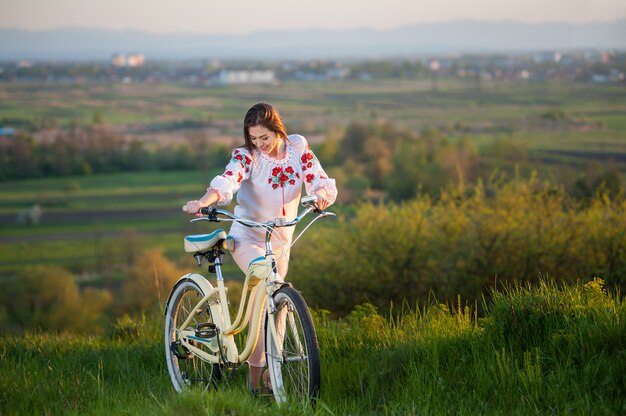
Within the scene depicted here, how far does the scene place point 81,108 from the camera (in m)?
115

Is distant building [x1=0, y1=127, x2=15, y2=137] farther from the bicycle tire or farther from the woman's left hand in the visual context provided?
the woman's left hand

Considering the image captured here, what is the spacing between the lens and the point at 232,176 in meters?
5.09

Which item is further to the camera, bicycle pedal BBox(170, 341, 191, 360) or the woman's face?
bicycle pedal BBox(170, 341, 191, 360)

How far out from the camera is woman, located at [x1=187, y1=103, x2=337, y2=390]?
16.5 ft

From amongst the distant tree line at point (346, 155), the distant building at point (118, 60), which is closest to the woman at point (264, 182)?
the distant tree line at point (346, 155)

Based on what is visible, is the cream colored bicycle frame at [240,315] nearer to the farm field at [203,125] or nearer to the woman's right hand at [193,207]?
the woman's right hand at [193,207]

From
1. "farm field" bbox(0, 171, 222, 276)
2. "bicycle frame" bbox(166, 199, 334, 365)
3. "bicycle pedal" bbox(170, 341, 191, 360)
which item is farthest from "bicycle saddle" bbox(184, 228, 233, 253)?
"farm field" bbox(0, 171, 222, 276)

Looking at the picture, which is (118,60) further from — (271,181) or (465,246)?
(271,181)

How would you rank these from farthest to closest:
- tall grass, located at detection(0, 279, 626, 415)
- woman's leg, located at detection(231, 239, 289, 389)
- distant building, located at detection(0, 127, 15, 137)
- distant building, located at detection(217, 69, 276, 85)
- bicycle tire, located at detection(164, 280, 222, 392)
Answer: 1. distant building, located at detection(217, 69, 276, 85)
2. distant building, located at detection(0, 127, 15, 137)
3. bicycle tire, located at detection(164, 280, 222, 392)
4. woman's leg, located at detection(231, 239, 289, 389)
5. tall grass, located at detection(0, 279, 626, 415)

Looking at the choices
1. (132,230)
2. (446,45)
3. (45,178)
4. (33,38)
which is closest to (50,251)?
(132,230)

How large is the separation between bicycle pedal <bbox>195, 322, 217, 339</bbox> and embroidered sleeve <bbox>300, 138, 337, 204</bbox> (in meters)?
1.05

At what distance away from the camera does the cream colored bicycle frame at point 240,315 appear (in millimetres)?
4707

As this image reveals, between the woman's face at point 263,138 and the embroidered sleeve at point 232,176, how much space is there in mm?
119

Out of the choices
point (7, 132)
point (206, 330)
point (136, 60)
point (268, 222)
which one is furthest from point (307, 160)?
point (136, 60)
